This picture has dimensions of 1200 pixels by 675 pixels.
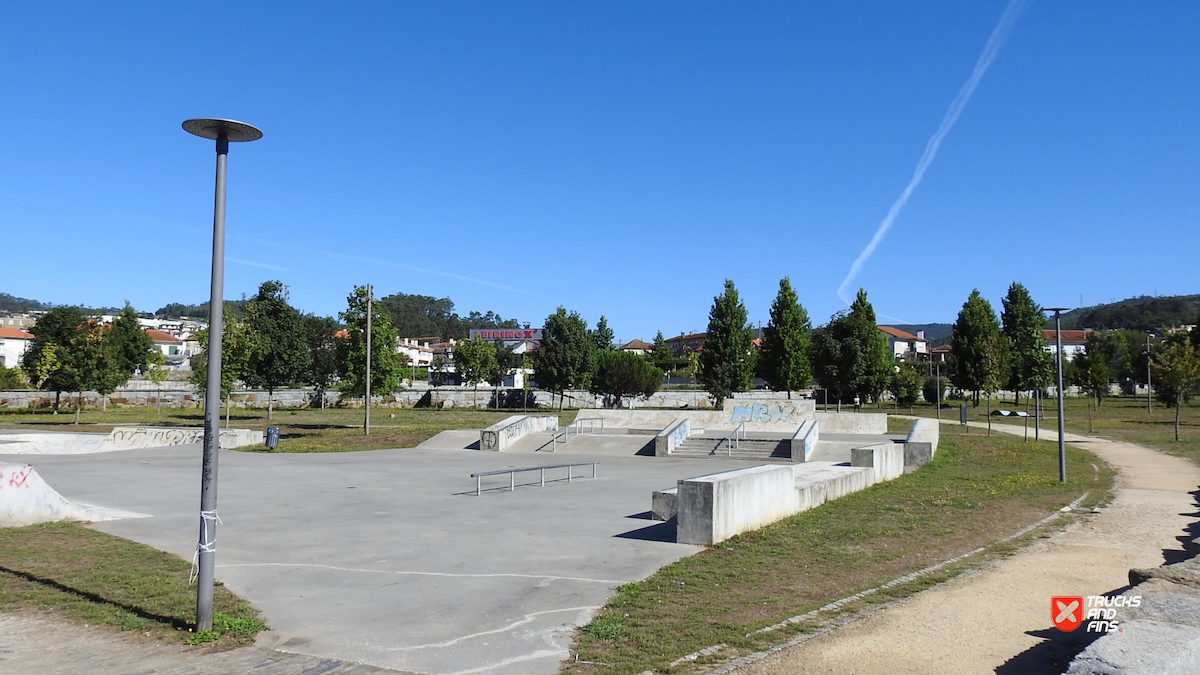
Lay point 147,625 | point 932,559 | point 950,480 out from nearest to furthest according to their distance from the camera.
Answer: point 147,625, point 932,559, point 950,480

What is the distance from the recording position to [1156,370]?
39.3 metres

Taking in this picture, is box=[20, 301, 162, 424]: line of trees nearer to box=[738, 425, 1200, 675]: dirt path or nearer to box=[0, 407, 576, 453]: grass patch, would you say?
box=[0, 407, 576, 453]: grass patch

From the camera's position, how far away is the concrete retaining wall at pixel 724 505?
10.5m

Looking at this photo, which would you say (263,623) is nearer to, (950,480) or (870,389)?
(950,480)

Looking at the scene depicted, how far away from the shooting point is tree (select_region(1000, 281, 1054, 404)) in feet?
210

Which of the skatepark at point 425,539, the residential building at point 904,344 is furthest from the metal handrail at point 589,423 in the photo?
Result: the residential building at point 904,344

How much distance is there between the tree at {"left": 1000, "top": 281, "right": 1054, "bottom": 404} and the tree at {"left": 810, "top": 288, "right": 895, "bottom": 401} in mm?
17814

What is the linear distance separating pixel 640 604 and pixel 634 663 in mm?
1723

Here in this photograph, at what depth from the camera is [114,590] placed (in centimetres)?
799

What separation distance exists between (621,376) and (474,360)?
1214 cm

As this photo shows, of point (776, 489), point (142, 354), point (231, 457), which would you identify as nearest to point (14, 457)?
point (231, 457)

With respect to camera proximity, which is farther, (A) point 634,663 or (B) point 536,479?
(B) point 536,479

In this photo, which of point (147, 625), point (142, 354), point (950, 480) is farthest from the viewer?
point (142, 354)

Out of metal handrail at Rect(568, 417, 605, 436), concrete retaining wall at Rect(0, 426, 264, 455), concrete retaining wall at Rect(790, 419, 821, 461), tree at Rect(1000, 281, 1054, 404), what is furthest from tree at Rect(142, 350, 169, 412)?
tree at Rect(1000, 281, 1054, 404)
